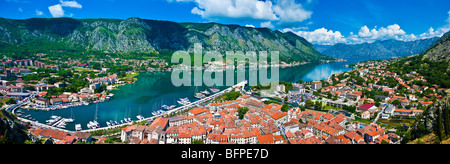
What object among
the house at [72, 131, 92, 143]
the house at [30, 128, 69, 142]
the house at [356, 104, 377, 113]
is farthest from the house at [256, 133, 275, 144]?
the house at [30, 128, 69, 142]

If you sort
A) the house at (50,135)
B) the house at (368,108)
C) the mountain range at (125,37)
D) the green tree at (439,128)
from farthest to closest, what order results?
the mountain range at (125,37) < the house at (368,108) < the house at (50,135) < the green tree at (439,128)

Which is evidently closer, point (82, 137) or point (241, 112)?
point (82, 137)

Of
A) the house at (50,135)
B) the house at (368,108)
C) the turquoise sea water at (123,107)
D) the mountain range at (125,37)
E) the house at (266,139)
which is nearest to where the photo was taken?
the house at (266,139)

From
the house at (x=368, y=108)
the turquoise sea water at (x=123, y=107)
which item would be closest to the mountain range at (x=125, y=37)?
the turquoise sea water at (x=123, y=107)

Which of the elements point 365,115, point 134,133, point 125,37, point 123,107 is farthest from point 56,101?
point 125,37

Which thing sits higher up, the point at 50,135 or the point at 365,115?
the point at 365,115

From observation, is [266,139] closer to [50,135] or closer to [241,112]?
[241,112]

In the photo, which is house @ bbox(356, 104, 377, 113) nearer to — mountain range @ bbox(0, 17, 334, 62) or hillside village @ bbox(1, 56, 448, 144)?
hillside village @ bbox(1, 56, 448, 144)

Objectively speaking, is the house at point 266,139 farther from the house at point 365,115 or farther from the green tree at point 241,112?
the house at point 365,115
